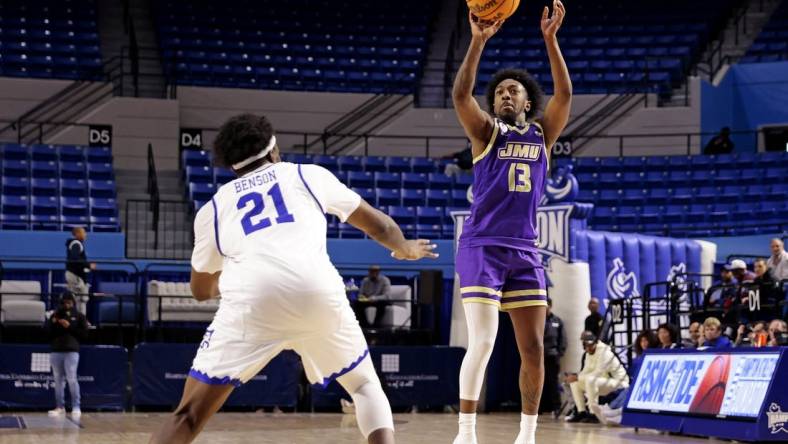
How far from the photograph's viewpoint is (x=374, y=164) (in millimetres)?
23359

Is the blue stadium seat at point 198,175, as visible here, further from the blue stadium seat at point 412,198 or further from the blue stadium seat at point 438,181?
the blue stadium seat at point 438,181

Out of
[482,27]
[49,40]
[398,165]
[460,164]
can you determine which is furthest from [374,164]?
[482,27]

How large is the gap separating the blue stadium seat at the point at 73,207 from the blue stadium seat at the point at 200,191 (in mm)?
1887

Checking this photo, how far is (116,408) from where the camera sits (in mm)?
16375

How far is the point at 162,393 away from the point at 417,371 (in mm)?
3752

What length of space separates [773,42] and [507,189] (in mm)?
23186

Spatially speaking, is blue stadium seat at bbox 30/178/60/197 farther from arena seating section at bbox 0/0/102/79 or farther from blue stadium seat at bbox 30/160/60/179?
arena seating section at bbox 0/0/102/79

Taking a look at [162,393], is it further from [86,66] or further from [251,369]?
[251,369]

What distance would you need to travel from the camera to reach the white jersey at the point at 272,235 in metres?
4.50

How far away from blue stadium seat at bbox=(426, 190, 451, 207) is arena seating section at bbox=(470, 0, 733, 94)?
472 centimetres

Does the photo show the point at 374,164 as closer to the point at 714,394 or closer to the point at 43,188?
the point at 43,188

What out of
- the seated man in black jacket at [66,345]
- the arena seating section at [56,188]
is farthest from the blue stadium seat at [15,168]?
the seated man in black jacket at [66,345]

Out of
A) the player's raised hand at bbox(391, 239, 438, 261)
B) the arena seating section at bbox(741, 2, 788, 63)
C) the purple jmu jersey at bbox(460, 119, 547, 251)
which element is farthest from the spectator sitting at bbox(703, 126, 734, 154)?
the player's raised hand at bbox(391, 239, 438, 261)

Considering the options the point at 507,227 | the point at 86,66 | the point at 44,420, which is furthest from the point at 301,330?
the point at 86,66
